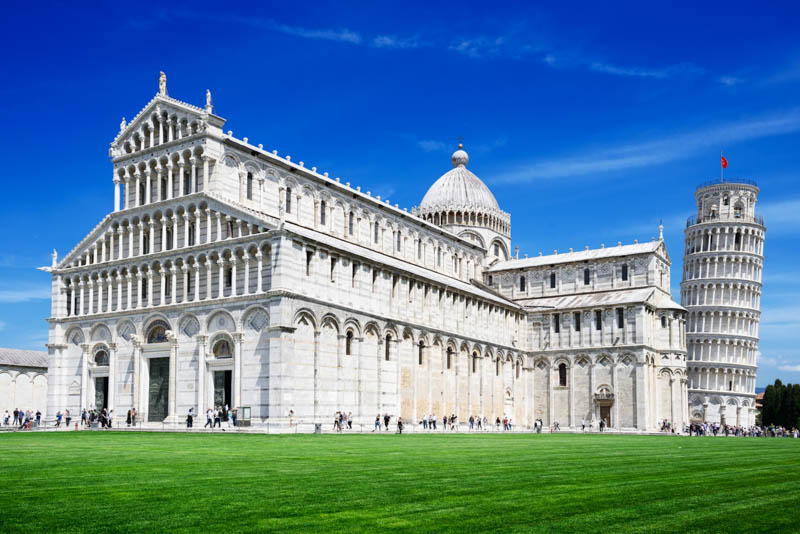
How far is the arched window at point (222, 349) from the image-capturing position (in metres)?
53.1

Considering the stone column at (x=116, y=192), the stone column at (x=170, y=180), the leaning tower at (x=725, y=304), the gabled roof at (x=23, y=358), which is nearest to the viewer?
the stone column at (x=170, y=180)

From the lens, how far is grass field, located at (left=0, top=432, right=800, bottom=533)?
37.2ft

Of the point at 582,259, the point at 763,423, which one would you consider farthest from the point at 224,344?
the point at 763,423

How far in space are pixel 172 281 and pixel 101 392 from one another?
426 inches

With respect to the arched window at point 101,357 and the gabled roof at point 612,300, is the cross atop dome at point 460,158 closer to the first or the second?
the gabled roof at point 612,300

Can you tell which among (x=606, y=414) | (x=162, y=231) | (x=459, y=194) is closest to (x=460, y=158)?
(x=459, y=194)

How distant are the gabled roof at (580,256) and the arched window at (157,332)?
4302 cm

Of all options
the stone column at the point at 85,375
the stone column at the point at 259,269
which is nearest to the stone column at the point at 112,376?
the stone column at the point at 85,375

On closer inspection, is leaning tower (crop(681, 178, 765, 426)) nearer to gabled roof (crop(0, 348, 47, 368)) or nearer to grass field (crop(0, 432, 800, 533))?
gabled roof (crop(0, 348, 47, 368))

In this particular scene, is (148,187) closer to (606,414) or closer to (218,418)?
(218,418)

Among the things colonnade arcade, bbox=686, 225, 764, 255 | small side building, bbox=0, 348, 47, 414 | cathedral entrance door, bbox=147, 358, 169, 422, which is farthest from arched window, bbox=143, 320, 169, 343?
colonnade arcade, bbox=686, 225, 764, 255

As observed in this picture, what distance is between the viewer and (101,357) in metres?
60.1

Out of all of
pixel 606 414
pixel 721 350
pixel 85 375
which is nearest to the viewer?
pixel 85 375

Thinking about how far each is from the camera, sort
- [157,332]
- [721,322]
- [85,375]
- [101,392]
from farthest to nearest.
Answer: [721,322], [85,375], [101,392], [157,332]
